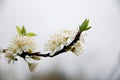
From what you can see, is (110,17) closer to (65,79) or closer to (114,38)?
(114,38)

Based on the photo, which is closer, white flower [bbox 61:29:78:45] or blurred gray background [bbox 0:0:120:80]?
white flower [bbox 61:29:78:45]

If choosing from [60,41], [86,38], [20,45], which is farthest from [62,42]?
[86,38]

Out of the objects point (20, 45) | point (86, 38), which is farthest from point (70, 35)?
point (86, 38)

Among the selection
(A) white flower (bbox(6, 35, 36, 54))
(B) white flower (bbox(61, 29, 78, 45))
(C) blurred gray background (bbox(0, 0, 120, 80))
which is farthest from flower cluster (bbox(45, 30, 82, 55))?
(C) blurred gray background (bbox(0, 0, 120, 80))

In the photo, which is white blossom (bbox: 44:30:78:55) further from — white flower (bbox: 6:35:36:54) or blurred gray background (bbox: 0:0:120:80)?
blurred gray background (bbox: 0:0:120:80)

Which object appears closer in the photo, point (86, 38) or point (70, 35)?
point (70, 35)

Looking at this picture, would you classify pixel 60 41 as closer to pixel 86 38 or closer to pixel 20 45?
pixel 20 45

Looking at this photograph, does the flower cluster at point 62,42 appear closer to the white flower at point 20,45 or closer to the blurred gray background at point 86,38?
the white flower at point 20,45

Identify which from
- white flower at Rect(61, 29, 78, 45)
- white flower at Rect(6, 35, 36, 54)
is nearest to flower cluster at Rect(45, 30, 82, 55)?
white flower at Rect(61, 29, 78, 45)

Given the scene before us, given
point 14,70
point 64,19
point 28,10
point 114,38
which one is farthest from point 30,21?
point 114,38
